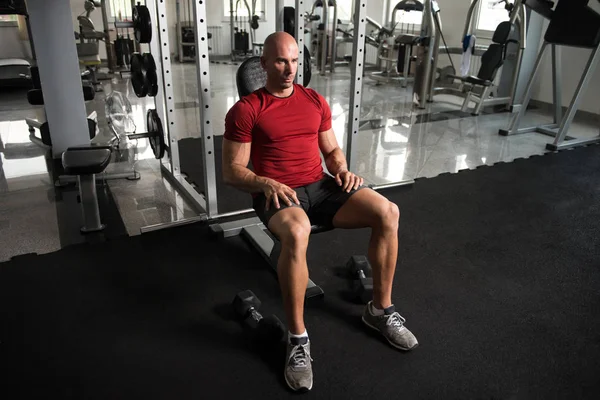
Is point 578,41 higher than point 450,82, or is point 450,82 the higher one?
point 578,41

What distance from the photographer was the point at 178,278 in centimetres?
179

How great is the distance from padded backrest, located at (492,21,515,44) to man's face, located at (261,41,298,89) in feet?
11.1

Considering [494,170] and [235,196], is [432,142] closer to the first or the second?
[494,170]

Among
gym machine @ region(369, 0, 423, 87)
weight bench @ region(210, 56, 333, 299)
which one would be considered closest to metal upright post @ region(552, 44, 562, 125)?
gym machine @ region(369, 0, 423, 87)

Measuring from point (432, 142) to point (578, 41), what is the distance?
3.83 ft

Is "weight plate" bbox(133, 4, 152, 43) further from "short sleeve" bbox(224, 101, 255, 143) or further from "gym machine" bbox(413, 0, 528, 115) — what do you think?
"gym machine" bbox(413, 0, 528, 115)

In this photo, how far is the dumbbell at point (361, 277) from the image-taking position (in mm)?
1637

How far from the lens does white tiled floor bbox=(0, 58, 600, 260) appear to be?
8.23 feet

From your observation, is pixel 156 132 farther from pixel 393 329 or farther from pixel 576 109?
pixel 576 109

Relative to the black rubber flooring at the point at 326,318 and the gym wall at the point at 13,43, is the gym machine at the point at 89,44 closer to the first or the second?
the gym wall at the point at 13,43

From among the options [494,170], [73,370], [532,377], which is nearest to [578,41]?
[494,170]

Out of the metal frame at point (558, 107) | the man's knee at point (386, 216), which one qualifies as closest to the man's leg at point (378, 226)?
the man's knee at point (386, 216)

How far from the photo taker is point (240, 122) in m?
1.50

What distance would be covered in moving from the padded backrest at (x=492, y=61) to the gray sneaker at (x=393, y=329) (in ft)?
11.4
